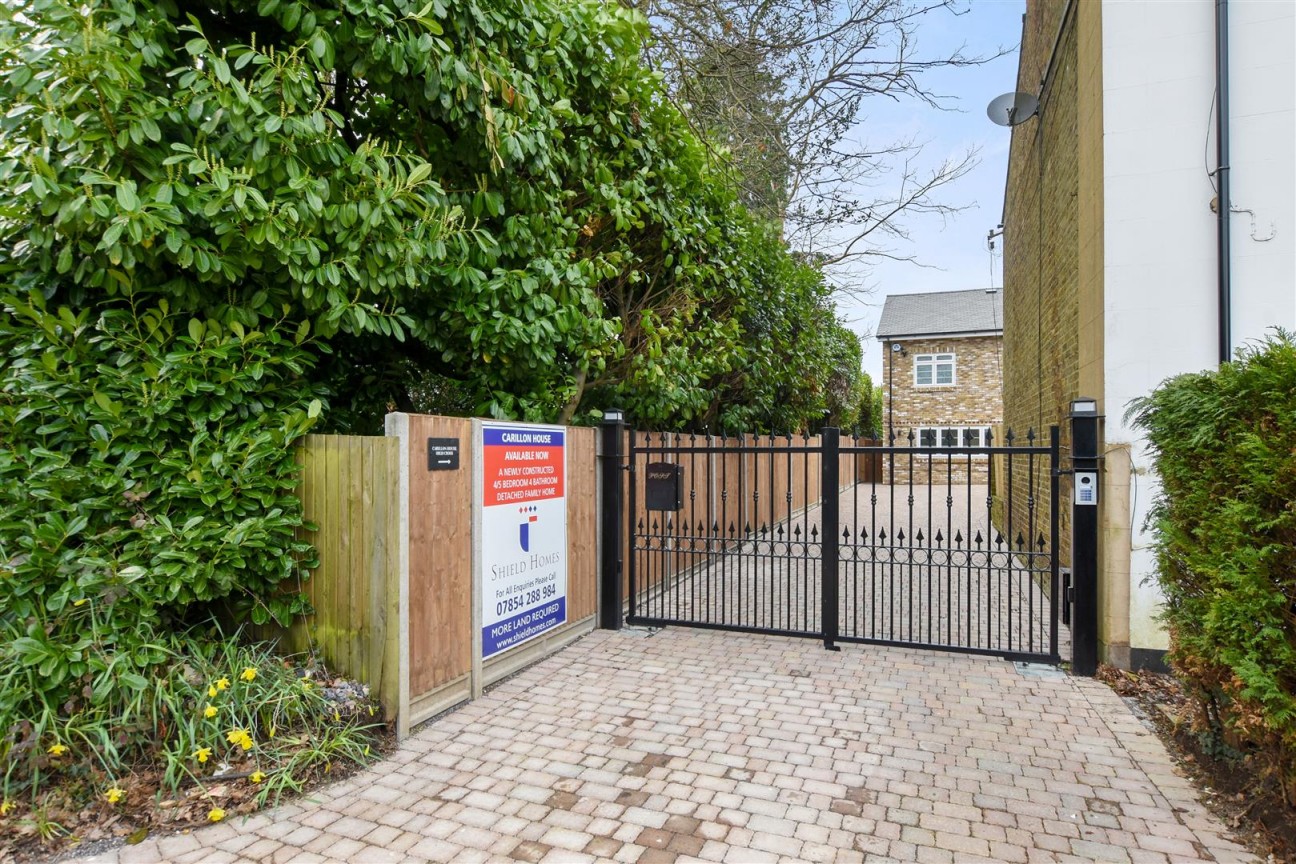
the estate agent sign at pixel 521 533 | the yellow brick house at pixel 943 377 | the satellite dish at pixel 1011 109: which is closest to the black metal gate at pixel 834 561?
the estate agent sign at pixel 521 533

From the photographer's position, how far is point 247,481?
371 cm

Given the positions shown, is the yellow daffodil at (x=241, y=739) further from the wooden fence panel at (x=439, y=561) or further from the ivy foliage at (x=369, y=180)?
the ivy foliage at (x=369, y=180)

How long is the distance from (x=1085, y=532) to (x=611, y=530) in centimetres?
380

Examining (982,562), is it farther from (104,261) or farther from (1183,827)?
(104,261)

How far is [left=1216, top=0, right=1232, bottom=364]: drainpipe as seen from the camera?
15.4 feet

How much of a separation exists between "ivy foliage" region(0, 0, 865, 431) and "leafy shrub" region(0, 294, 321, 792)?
11.6 inches

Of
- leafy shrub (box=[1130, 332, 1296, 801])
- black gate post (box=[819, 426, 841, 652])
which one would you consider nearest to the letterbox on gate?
black gate post (box=[819, 426, 841, 652])

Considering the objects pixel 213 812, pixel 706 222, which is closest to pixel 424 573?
pixel 213 812

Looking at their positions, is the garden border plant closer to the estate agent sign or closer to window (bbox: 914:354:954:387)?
the estate agent sign

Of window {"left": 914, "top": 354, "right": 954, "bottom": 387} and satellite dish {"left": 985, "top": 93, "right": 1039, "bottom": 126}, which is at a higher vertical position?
satellite dish {"left": 985, "top": 93, "right": 1039, "bottom": 126}

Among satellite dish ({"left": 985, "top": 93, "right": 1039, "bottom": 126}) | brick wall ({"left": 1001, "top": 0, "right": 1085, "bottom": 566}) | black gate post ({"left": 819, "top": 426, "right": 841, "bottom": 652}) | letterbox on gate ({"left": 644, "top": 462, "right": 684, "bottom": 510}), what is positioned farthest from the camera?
satellite dish ({"left": 985, "top": 93, "right": 1039, "bottom": 126})

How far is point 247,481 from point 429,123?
2.92 metres

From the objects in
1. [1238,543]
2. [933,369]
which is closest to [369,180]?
[1238,543]

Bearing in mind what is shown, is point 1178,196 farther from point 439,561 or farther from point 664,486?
point 439,561
